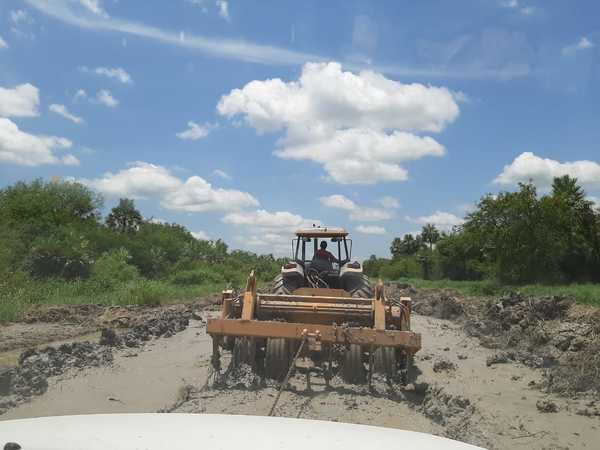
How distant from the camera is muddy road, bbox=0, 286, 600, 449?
6230mm

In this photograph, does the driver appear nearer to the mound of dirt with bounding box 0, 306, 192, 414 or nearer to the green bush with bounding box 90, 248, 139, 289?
the mound of dirt with bounding box 0, 306, 192, 414

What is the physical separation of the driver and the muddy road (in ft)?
8.22

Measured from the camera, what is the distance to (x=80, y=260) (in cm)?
2536

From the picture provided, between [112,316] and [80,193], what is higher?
[80,193]

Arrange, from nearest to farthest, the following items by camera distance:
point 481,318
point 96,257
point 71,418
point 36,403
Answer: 1. point 71,418
2. point 36,403
3. point 481,318
4. point 96,257

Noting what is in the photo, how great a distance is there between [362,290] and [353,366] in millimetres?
2518

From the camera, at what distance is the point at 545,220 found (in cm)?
3216


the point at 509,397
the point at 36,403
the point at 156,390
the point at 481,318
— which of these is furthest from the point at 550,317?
the point at 36,403

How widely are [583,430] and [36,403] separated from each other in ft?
20.6

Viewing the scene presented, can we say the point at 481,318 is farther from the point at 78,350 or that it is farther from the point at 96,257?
the point at 96,257

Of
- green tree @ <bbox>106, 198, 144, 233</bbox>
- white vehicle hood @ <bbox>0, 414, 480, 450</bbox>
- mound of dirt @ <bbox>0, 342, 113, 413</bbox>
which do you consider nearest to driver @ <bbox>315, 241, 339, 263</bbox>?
mound of dirt @ <bbox>0, 342, 113, 413</bbox>

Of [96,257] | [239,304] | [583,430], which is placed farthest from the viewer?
[96,257]

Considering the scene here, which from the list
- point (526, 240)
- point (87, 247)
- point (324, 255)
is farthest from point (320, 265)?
point (526, 240)

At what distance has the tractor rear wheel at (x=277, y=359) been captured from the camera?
780 cm
